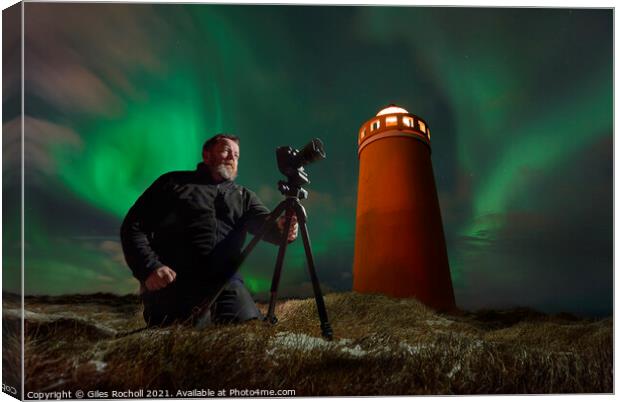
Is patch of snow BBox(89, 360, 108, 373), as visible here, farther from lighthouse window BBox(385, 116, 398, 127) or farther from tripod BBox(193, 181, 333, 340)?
lighthouse window BBox(385, 116, 398, 127)

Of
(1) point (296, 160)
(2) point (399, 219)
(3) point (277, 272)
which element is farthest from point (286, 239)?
(2) point (399, 219)

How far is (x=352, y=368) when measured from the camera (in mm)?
5188

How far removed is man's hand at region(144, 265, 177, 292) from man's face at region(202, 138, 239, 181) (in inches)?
38.3

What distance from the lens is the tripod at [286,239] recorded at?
17.2ft

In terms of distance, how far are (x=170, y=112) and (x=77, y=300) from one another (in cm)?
192

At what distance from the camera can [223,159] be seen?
535 centimetres

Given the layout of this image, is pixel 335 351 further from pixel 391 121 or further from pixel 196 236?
pixel 391 121

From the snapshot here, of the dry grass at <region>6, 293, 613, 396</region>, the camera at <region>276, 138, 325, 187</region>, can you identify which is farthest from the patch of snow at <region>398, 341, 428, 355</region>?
the camera at <region>276, 138, 325, 187</region>

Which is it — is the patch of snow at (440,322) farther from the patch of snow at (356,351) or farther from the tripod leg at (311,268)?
the tripod leg at (311,268)

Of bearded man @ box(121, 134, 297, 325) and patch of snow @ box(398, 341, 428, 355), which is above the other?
bearded man @ box(121, 134, 297, 325)

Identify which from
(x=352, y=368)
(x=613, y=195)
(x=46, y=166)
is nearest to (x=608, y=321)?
(x=613, y=195)

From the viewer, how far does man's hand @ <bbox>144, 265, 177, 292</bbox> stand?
508 centimetres

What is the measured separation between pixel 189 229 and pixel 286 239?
0.91 metres

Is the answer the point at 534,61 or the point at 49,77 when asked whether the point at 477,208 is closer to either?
the point at 534,61
